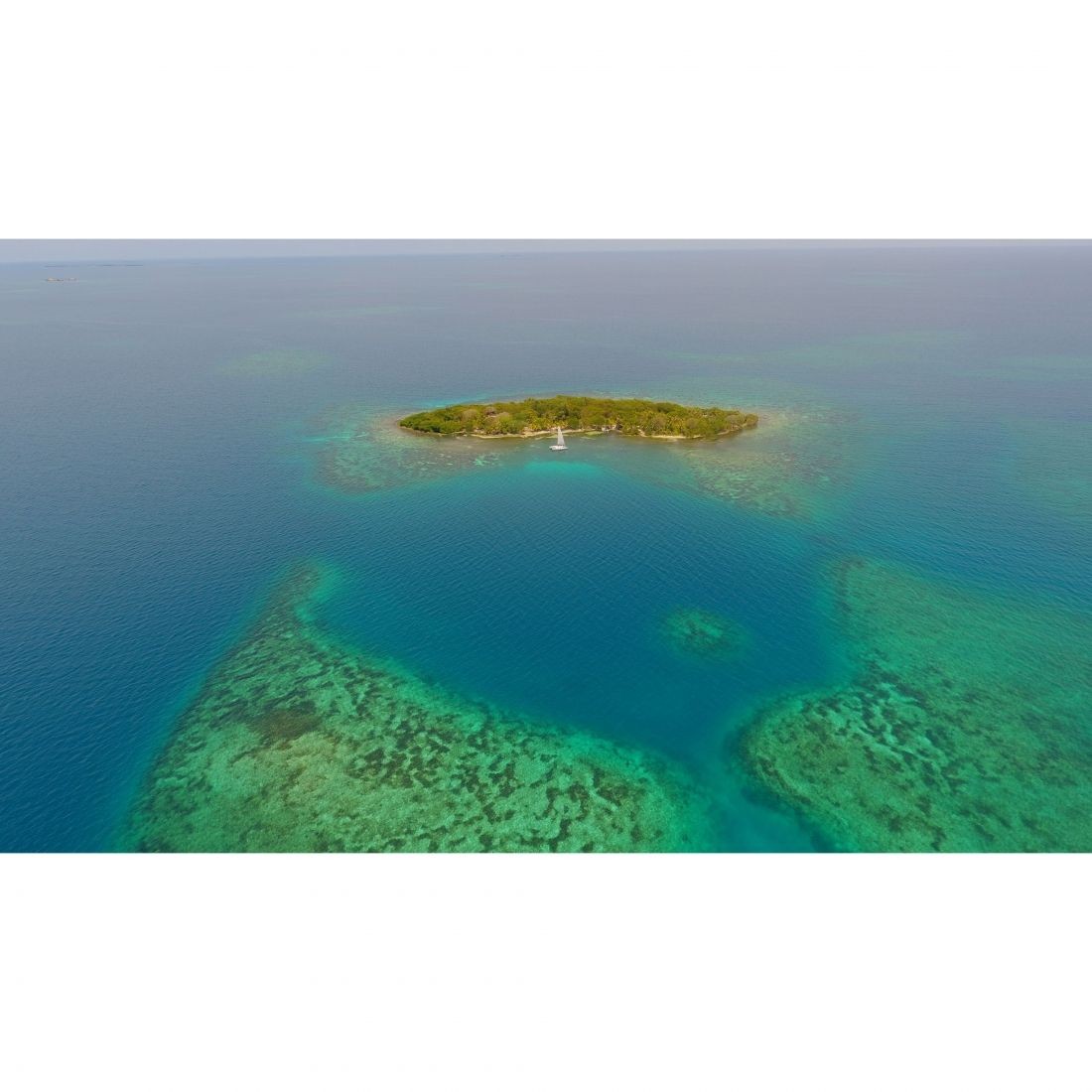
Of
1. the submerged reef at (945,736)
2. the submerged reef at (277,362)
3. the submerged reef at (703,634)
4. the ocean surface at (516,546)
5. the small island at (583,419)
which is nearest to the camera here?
the submerged reef at (945,736)

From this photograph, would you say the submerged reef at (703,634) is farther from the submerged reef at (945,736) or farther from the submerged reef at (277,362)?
the submerged reef at (277,362)

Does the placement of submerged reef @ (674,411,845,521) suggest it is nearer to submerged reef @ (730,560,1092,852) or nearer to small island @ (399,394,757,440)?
small island @ (399,394,757,440)

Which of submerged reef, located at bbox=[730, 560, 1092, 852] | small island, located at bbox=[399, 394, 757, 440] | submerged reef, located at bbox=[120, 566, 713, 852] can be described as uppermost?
small island, located at bbox=[399, 394, 757, 440]

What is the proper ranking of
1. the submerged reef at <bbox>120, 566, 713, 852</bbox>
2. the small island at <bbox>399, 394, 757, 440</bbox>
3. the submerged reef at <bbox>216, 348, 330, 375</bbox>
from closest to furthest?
the submerged reef at <bbox>120, 566, 713, 852</bbox>, the small island at <bbox>399, 394, 757, 440</bbox>, the submerged reef at <bbox>216, 348, 330, 375</bbox>

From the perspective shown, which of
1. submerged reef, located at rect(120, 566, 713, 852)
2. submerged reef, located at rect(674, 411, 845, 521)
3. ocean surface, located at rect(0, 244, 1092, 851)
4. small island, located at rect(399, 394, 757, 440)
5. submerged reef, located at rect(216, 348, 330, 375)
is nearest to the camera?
submerged reef, located at rect(120, 566, 713, 852)

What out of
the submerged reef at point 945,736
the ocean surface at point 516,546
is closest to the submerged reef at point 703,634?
the ocean surface at point 516,546

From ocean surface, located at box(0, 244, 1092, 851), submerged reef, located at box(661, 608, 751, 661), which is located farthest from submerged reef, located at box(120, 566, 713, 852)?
submerged reef, located at box(661, 608, 751, 661)
